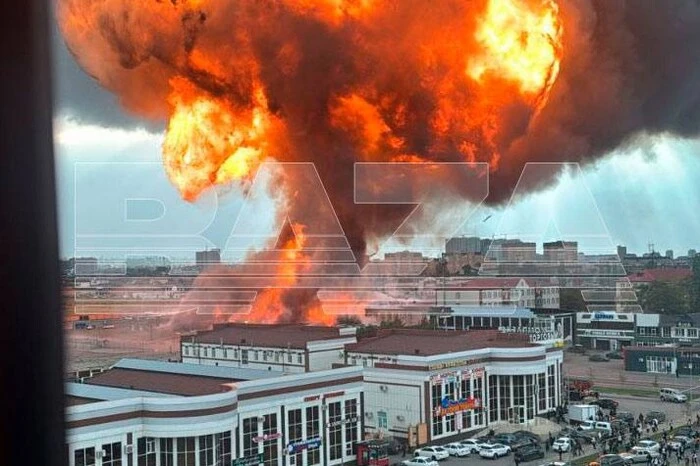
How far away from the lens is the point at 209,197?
495cm

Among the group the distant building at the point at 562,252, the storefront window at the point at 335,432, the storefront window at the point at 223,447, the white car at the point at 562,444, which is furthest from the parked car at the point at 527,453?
the storefront window at the point at 223,447

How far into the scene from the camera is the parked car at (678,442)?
4.67 metres

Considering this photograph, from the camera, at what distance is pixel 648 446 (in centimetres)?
464

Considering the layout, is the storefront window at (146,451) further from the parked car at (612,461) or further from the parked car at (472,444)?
the parked car at (612,461)

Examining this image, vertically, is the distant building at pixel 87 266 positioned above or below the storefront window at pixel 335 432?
above

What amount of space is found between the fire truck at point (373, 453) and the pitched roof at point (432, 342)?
56 centimetres

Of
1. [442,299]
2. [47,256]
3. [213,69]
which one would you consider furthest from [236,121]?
A: [47,256]

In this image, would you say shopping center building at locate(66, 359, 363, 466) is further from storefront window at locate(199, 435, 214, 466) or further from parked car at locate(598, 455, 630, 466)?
parked car at locate(598, 455, 630, 466)

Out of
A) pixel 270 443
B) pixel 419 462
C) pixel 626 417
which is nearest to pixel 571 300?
pixel 626 417

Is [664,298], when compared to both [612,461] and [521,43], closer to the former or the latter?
[612,461]


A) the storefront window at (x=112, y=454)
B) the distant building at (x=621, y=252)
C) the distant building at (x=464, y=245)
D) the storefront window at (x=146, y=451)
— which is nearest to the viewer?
the storefront window at (x=112, y=454)

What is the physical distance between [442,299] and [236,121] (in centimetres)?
208

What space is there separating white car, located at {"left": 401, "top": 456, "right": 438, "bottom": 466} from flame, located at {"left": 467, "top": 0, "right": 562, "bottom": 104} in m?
2.66

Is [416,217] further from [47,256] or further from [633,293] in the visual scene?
[47,256]
